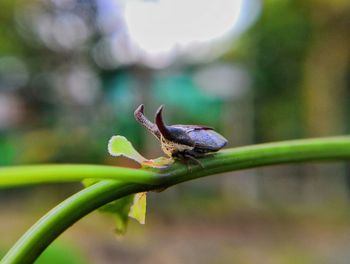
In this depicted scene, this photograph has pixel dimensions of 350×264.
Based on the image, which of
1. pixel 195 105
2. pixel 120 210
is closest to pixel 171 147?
pixel 120 210

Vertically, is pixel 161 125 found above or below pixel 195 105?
below

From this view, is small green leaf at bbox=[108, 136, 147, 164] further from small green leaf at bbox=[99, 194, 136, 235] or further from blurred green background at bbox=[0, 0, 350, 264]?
blurred green background at bbox=[0, 0, 350, 264]

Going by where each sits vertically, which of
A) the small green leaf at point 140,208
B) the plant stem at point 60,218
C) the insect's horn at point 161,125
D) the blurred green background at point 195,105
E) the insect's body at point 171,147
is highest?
the blurred green background at point 195,105

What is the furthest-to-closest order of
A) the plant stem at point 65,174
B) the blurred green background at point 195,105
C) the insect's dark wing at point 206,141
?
the blurred green background at point 195,105
the insect's dark wing at point 206,141
the plant stem at point 65,174

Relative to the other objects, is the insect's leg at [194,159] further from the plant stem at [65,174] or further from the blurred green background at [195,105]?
the blurred green background at [195,105]

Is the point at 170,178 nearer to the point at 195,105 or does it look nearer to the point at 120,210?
the point at 120,210

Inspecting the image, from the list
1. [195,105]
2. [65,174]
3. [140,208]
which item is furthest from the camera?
[195,105]

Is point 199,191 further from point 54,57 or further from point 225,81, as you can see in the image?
point 54,57

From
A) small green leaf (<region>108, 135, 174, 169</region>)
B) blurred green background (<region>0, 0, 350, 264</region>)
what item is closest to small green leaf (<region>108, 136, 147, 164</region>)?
small green leaf (<region>108, 135, 174, 169</region>)

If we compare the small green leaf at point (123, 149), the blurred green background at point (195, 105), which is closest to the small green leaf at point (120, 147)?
the small green leaf at point (123, 149)
